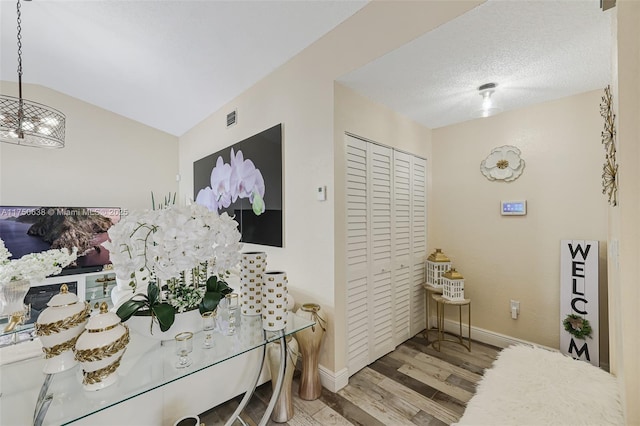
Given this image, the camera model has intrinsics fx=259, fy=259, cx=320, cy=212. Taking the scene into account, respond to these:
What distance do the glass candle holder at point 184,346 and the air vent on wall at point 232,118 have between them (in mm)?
2617

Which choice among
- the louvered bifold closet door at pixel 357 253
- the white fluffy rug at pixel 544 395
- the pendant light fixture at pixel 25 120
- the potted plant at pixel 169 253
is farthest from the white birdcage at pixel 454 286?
the pendant light fixture at pixel 25 120

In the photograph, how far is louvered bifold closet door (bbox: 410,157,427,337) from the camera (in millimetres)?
2801

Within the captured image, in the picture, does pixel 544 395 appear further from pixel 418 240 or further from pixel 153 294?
pixel 418 240

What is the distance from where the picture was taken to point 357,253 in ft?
7.14

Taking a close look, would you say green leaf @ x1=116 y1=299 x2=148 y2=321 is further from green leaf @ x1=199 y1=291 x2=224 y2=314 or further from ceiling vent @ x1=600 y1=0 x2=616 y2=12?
ceiling vent @ x1=600 y1=0 x2=616 y2=12

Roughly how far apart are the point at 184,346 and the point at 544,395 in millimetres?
1506

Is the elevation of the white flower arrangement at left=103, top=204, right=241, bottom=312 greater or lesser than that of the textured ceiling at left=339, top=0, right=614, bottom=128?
lesser

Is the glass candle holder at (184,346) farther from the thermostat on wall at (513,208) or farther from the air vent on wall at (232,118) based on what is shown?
the thermostat on wall at (513,208)

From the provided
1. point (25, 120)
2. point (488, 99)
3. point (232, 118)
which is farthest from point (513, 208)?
point (25, 120)

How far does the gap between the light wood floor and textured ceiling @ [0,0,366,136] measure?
2.79 meters

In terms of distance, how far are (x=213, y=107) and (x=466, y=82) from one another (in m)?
2.98

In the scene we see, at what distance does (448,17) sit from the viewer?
147 centimetres

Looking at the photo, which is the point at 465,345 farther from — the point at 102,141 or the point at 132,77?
the point at 102,141

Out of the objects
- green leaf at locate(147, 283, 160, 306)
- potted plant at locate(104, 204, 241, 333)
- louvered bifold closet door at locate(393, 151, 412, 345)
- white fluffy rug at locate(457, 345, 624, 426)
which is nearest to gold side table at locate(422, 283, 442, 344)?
louvered bifold closet door at locate(393, 151, 412, 345)
